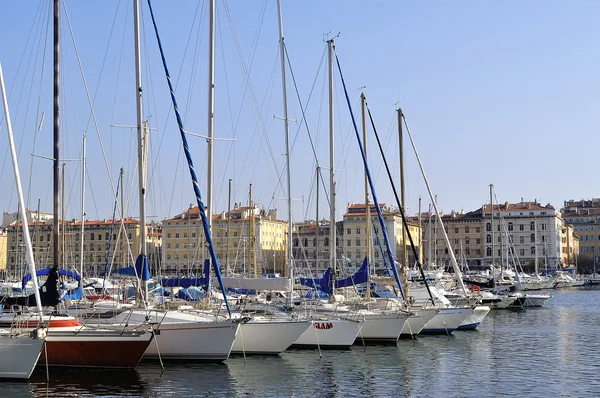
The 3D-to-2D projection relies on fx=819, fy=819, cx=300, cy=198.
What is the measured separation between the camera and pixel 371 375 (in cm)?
2367

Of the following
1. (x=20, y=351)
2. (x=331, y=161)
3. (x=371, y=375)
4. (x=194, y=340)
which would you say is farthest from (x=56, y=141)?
(x=331, y=161)

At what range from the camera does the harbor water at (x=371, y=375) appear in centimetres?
2058

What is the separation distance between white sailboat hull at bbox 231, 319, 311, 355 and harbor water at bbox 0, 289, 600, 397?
1.35 ft

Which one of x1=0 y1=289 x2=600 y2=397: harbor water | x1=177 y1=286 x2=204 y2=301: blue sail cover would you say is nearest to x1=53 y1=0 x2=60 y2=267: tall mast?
x1=0 y1=289 x2=600 y2=397: harbor water

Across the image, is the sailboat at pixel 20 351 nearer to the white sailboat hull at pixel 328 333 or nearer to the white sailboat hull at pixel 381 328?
the white sailboat hull at pixel 328 333

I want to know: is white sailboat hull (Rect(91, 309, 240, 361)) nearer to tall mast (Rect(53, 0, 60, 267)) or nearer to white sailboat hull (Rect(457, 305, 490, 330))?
tall mast (Rect(53, 0, 60, 267))

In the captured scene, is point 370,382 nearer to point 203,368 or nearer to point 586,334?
point 203,368

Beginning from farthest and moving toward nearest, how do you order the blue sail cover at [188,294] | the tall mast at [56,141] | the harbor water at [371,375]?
the blue sail cover at [188,294] < the tall mast at [56,141] < the harbor water at [371,375]

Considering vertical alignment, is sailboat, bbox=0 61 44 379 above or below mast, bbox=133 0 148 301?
below

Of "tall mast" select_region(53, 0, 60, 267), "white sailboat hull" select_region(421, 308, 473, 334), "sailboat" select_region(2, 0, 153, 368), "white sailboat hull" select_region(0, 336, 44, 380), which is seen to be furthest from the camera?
"white sailboat hull" select_region(421, 308, 473, 334)

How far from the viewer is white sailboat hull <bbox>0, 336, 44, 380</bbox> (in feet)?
66.8

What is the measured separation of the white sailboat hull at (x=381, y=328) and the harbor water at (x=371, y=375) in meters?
0.61

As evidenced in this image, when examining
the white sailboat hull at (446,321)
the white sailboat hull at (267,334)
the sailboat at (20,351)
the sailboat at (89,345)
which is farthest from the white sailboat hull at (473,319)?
the sailboat at (20,351)

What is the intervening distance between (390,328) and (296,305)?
360cm
